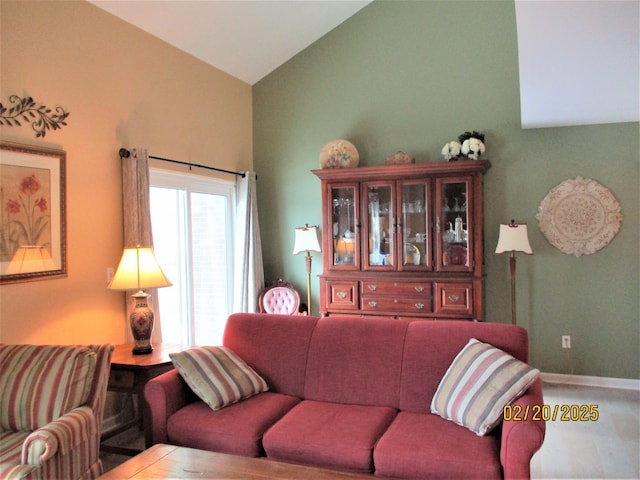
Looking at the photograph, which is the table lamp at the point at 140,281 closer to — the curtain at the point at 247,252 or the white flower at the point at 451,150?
the curtain at the point at 247,252

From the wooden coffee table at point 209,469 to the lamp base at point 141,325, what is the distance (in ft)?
3.94

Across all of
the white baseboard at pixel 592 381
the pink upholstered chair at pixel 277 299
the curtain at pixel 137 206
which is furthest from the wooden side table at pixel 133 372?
the white baseboard at pixel 592 381

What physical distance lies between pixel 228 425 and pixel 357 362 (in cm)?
78

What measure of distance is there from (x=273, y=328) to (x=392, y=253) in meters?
1.76

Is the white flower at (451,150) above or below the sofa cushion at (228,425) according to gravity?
above

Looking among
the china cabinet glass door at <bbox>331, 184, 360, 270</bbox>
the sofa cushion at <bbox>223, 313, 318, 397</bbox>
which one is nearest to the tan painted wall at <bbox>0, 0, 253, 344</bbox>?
the sofa cushion at <bbox>223, 313, 318, 397</bbox>

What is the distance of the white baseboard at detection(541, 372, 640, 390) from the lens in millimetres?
4117

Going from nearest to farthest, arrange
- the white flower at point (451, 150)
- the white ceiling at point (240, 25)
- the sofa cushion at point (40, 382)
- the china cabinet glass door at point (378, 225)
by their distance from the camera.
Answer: the sofa cushion at point (40, 382), the white ceiling at point (240, 25), the white flower at point (451, 150), the china cabinet glass door at point (378, 225)

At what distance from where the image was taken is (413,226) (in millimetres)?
4406

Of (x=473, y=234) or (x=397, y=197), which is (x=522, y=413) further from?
(x=397, y=197)

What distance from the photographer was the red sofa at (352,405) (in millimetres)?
2031

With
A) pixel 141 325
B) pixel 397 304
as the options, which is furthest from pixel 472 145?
pixel 141 325

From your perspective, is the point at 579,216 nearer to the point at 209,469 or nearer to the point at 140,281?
the point at 140,281

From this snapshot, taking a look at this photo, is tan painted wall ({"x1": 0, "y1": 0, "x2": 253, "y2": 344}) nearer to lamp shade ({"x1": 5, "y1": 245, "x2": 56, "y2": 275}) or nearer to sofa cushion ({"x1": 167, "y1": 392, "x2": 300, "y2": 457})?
lamp shade ({"x1": 5, "y1": 245, "x2": 56, "y2": 275})
